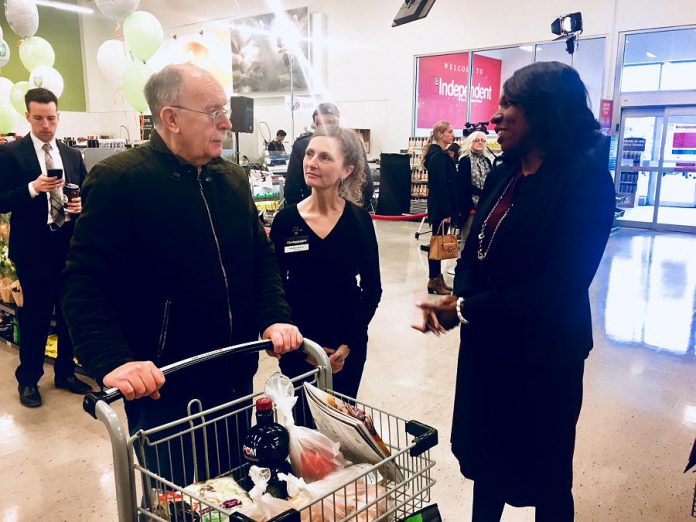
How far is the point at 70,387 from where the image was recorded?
3510 mm

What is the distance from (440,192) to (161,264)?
4.44 metres

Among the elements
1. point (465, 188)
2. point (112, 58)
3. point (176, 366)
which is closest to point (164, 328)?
point (176, 366)

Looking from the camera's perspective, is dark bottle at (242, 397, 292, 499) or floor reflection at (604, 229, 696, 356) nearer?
dark bottle at (242, 397, 292, 499)

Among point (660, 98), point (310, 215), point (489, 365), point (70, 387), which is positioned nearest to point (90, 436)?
point (70, 387)

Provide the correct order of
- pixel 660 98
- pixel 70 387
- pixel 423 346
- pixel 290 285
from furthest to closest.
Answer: pixel 660 98 < pixel 423 346 < pixel 70 387 < pixel 290 285

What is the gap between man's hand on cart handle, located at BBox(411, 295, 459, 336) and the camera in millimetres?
1650

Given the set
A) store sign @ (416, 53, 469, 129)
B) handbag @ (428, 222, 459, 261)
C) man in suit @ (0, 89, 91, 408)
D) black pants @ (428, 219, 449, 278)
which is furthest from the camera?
store sign @ (416, 53, 469, 129)

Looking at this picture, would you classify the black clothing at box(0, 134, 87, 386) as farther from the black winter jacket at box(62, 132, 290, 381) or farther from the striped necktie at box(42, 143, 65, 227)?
the black winter jacket at box(62, 132, 290, 381)

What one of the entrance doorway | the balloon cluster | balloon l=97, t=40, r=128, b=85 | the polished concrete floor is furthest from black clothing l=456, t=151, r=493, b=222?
the entrance doorway

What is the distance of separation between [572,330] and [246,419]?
3.03ft

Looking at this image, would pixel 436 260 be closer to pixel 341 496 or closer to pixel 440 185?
pixel 440 185

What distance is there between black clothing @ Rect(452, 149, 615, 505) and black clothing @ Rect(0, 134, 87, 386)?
2.55m

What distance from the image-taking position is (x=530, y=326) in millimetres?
1539

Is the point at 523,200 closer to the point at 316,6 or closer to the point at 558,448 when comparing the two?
the point at 558,448
